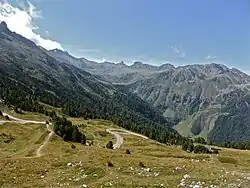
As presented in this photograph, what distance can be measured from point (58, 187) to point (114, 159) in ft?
39.9

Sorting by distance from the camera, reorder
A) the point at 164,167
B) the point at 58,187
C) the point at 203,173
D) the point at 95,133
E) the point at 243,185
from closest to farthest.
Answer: the point at 243,185
the point at 58,187
the point at 203,173
the point at 164,167
the point at 95,133

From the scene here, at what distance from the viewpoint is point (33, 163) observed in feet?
162

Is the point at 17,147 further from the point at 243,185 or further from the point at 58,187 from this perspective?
the point at 243,185

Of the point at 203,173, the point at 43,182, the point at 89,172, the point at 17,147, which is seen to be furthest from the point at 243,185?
the point at 17,147

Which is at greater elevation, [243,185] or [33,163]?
[243,185]

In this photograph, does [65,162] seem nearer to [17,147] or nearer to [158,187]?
[158,187]

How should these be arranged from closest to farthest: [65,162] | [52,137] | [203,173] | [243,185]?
1. [243,185]
2. [203,173]
3. [65,162]
4. [52,137]

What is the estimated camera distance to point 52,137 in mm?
84438

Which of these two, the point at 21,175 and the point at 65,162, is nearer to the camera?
the point at 21,175

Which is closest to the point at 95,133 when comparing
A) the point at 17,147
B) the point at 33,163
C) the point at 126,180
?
the point at 17,147

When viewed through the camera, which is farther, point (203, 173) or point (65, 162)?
point (65, 162)

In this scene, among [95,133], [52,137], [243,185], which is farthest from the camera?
[95,133]

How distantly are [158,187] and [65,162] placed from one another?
17.1m

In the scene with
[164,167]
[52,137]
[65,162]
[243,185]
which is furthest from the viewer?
[52,137]
